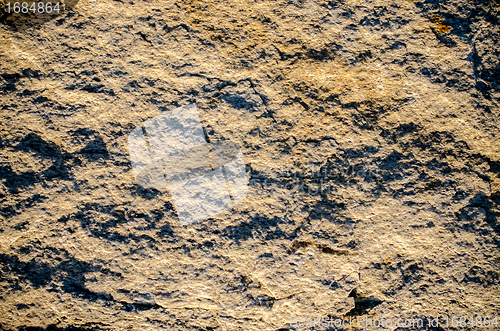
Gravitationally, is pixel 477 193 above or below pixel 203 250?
above

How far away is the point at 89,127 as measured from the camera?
0.95 m

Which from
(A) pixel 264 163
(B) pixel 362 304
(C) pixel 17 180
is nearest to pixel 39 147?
(C) pixel 17 180

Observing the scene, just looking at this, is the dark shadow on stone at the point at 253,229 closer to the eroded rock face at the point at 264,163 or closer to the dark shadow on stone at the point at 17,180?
the eroded rock face at the point at 264,163

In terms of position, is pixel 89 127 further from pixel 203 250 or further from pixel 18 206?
pixel 203 250

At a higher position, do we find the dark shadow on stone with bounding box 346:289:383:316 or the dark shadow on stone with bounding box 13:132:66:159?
the dark shadow on stone with bounding box 13:132:66:159

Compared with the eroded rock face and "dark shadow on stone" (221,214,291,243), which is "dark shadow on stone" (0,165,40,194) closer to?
the eroded rock face

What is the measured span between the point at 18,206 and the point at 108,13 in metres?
0.66

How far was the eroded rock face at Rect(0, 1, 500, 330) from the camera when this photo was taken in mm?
917

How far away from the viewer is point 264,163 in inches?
36.3

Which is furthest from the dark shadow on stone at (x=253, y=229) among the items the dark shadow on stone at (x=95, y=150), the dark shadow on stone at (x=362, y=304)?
the dark shadow on stone at (x=95, y=150)

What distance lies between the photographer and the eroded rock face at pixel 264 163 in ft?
3.01

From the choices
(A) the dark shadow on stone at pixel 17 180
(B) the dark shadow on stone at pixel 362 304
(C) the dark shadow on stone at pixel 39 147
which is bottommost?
(B) the dark shadow on stone at pixel 362 304

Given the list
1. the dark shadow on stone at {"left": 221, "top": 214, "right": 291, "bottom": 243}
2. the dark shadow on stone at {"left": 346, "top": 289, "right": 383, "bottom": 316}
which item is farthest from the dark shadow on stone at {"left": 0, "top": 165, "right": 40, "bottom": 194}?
the dark shadow on stone at {"left": 346, "top": 289, "right": 383, "bottom": 316}

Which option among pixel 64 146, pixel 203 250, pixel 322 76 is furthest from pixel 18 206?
pixel 322 76
